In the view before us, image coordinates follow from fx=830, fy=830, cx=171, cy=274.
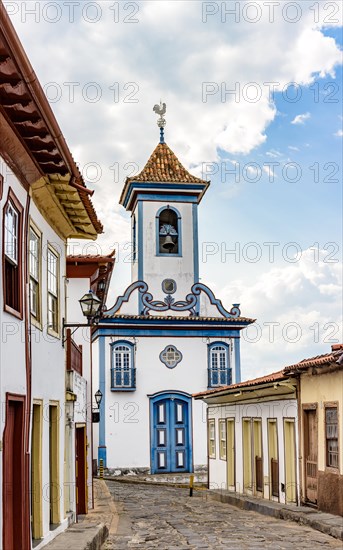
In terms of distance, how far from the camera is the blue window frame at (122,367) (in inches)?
1232

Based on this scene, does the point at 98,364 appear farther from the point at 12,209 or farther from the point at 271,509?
the point at 12,209

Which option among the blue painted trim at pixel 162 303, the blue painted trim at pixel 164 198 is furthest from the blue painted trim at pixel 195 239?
the blue painted trim at pixel 162 303

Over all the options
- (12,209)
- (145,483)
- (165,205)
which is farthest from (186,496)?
(12,209)

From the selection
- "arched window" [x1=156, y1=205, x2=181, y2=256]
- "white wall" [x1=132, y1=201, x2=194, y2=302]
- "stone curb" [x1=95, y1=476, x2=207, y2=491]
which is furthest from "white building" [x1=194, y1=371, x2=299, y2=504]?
"arched window" [x1=156, y1=205, x2=181, y2=256]

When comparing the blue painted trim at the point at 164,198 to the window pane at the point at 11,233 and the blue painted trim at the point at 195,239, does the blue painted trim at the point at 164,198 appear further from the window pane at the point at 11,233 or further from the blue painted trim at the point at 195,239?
the window pane at the point at 11,233

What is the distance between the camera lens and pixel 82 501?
16047mm

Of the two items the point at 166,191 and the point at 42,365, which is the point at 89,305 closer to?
the point at 42,365

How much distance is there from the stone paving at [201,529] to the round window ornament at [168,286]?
1113 centimetres

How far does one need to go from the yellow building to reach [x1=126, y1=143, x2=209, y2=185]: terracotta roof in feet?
58.2

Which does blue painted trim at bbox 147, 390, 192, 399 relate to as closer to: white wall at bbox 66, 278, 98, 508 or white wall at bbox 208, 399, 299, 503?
white wall at bbox 208, 399, 299, 503

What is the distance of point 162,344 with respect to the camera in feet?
105

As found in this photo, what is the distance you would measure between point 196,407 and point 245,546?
747 inches

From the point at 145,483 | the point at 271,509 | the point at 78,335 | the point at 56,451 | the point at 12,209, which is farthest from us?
the point at 145,483

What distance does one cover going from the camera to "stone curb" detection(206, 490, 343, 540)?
43.4 ft
